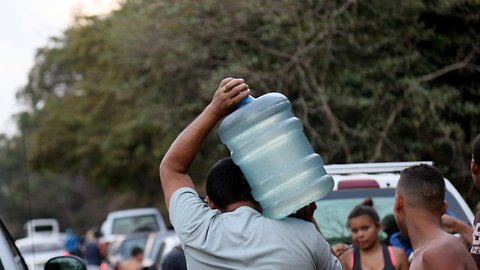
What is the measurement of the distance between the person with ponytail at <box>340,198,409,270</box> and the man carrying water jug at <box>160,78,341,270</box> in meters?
2.70

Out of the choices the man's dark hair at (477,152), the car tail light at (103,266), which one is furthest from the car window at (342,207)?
the car tail light at (103,266)

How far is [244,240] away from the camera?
4.50m

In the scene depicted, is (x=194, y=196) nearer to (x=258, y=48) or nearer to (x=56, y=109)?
(x=258, y=48)

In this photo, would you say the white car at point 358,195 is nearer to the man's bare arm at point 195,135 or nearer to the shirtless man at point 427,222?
the shirtless man at point 427,222

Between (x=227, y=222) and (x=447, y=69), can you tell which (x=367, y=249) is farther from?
(x=447, y=69)

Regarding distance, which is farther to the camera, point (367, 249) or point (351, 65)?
point (351, 65)

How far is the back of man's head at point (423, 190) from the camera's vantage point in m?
4.90

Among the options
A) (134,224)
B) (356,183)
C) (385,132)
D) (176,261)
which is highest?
(356,183)

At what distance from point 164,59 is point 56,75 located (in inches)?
1680

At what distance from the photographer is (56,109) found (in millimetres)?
47750

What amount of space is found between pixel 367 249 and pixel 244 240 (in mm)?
3095

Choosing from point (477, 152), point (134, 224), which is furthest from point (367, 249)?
point (134, 224)

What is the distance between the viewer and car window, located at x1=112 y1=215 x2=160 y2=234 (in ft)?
104

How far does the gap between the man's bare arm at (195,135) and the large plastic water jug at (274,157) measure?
49mm
